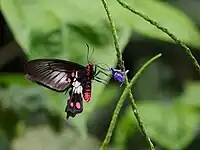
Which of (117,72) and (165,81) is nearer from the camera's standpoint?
(117,72)

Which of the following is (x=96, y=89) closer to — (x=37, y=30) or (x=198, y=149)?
(x=37, y=30)

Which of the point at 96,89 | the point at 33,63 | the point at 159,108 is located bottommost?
the point at 159,108

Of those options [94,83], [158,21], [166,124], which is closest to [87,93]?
[94,83]

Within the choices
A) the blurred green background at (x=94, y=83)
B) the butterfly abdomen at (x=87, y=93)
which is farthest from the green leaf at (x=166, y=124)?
the butterfly abdomen at (x=87, y=93)

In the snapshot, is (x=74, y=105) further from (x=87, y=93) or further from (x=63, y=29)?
(x=63, y=29)

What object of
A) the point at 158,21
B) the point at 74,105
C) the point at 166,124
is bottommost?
the point at 166,124

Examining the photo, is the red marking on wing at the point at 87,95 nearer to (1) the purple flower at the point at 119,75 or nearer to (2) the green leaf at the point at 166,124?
(1) the purple flower at the point at 119,75

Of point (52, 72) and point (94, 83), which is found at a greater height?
point (52, 72)

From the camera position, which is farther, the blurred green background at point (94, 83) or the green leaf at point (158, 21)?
the green leaf at point (158, 21)

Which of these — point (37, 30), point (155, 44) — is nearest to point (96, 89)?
point (37, 30)
